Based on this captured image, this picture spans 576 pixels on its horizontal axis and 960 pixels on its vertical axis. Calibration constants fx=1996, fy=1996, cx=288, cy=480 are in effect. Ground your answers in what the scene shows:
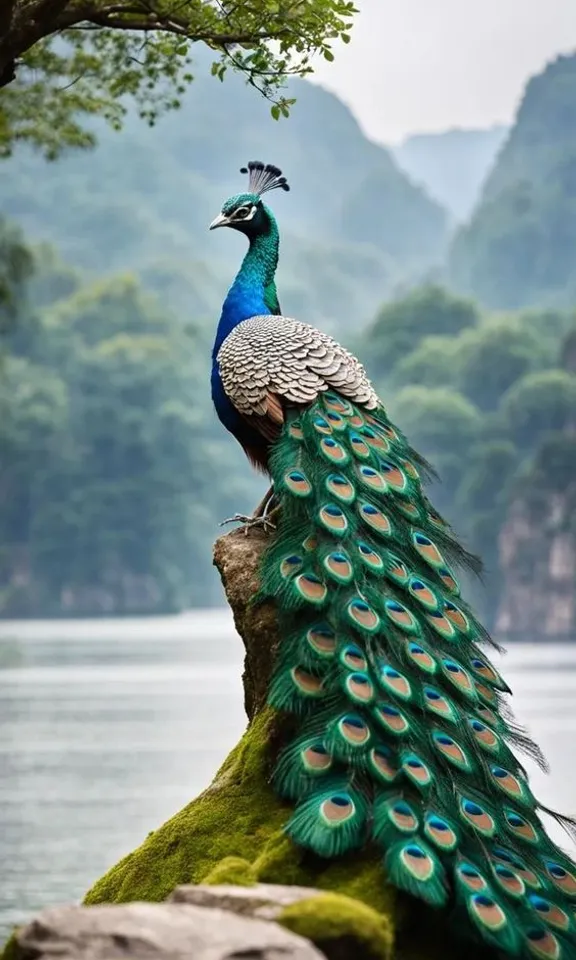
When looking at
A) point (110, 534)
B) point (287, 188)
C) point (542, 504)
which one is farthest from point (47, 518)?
point (287, 188)

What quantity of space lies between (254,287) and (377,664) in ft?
7.95

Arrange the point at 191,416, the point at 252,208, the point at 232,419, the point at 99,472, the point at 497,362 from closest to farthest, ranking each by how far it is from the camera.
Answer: the point at 232,419 < the point at 252,208 < the point at 99,472 < the point at 497,362 < the point at 191,416

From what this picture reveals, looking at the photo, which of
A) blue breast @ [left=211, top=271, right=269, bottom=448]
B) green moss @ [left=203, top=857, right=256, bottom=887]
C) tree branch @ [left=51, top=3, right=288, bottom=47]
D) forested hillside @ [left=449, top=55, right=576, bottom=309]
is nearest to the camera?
Answer: green moss @ [left=203, top=857, right=256, bottom=887]

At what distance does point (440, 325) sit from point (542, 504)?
130 feet

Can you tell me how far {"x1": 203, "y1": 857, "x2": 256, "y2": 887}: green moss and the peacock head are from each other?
342 centimetres

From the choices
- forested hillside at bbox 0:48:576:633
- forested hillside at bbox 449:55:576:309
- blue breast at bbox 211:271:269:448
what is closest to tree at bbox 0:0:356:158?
blue breast at bbox 211:271:269:448

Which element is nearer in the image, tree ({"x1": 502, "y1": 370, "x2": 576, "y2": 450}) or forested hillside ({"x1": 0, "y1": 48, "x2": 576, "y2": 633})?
tree ({"x1": 502, "y1": 370, "x2": 576, "y2": 450})

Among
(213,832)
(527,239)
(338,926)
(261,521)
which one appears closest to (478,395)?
(527,239)

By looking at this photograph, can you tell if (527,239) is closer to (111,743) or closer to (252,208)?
(111,743)

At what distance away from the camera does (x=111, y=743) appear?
89.9 ft

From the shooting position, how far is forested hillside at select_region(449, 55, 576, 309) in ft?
452

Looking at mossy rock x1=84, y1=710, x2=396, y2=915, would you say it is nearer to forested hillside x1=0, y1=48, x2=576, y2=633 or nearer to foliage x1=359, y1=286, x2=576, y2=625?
forested hillside x1=0, y1=48, x2=576, y2=633

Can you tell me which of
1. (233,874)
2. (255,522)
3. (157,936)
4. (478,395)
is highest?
(478,395)

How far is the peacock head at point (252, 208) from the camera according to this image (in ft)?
31.3
